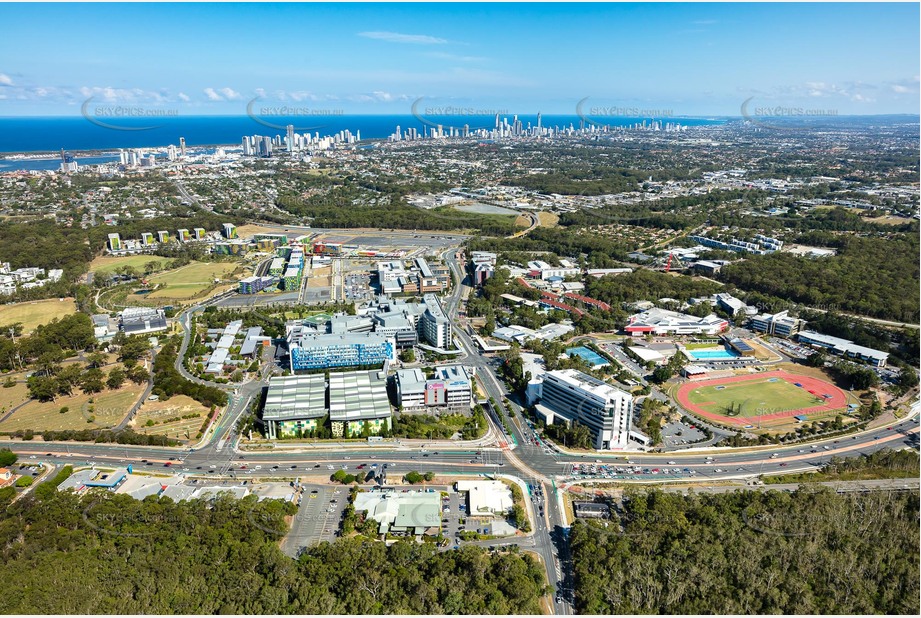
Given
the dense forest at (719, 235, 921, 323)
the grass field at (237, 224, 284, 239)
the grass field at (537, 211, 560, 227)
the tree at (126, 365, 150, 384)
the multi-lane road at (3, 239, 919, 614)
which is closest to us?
the multi-lane road at (3, 239, 919, 614)

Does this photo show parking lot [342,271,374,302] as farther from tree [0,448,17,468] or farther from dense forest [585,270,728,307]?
tree [0,448,17,468]

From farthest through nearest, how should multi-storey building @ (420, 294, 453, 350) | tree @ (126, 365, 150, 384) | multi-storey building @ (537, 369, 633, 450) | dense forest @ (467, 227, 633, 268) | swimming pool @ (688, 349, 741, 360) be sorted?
1. dense forest @ (467, 227, 633, 268)
2. multi-storey building @ (420, 294, 453, 350)
3. swimming pool @ (688, 349, 741, 360)
4. tree @ (126, 365, 150, 384)
5. multi-storey building @ (537, 369, 633, 450)

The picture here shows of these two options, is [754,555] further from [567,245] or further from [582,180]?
[582,180]

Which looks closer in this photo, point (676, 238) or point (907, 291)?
point (907, 291)

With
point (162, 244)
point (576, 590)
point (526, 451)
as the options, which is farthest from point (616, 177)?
point (576, 590)

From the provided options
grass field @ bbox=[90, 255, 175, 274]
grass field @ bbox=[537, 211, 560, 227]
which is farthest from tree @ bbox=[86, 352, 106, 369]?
grass field @ bbox=[537, 211, 560, 227]

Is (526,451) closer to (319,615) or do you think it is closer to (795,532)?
(795,532)
